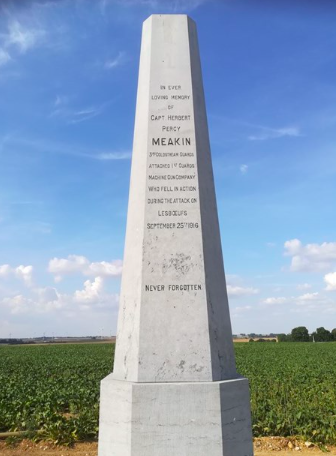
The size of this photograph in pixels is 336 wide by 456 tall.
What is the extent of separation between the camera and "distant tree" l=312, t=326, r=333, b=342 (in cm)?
11543

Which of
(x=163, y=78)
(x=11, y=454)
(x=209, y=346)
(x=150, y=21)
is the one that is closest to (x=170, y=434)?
(x=209, y=346)

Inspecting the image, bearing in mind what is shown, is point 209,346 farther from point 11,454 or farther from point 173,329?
point 11,454

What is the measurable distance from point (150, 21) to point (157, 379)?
4.74 m

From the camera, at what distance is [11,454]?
26.7ft

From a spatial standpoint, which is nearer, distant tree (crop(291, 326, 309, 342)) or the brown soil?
the brown soil

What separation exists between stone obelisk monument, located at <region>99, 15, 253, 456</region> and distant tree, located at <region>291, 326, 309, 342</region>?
4783 inches

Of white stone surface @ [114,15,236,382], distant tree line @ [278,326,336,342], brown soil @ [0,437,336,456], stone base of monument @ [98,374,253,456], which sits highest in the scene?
distant tree line @ [278,326,336,342]

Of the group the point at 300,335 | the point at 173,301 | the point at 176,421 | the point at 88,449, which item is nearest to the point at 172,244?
the point at 173,301

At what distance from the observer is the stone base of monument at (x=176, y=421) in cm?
374

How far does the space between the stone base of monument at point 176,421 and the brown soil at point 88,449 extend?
475 cm

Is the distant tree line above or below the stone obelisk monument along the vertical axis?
above

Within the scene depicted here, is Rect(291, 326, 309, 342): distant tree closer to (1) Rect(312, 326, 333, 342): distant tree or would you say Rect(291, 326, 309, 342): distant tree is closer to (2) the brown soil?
(1) Rect(312, 326, 333, 342): distant tree

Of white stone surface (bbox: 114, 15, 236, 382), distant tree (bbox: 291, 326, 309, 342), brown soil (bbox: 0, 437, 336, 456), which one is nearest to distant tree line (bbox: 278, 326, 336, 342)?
distant tree (bbox: 291, 326, 309, 342)

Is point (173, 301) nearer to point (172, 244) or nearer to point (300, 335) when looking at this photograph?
point (172, 244)
